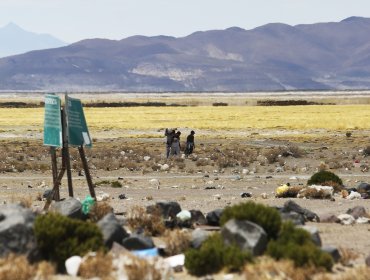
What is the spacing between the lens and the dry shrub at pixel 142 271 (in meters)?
11.3

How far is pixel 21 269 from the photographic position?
37.0 ft

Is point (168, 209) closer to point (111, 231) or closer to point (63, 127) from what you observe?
point (63, 127)

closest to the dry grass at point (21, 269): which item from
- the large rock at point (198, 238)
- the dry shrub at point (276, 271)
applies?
the large rock at point (198, 238)

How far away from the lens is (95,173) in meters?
37.3

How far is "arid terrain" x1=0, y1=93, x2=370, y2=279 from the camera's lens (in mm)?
22203

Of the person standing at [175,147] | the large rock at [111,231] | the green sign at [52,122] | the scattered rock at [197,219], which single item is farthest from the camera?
the person standing at [175,147]

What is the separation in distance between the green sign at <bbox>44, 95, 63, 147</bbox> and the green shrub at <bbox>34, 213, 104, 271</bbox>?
4.95m

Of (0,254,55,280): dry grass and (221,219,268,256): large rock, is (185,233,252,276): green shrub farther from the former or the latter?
(0,254,55,280): dry grass

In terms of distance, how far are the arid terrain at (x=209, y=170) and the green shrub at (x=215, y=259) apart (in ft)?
0.97

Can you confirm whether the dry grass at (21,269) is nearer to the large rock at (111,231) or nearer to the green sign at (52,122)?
the large rock at (111,231)

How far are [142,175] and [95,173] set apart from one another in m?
2.45

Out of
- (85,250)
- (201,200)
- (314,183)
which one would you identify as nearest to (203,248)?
(85,250)

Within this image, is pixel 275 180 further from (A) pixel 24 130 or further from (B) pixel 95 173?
(A) pixel 24 130

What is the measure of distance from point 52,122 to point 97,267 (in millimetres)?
6818
